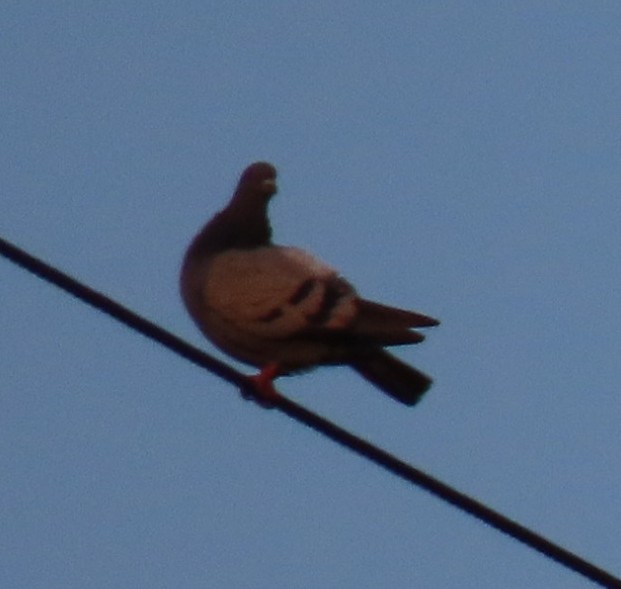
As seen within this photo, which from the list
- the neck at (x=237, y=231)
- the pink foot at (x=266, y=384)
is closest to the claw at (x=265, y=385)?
the pink foot at (x=266, y=384)

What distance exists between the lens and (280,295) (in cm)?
888

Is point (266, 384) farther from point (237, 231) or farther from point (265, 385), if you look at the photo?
point (237, 231)

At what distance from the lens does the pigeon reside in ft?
27.6

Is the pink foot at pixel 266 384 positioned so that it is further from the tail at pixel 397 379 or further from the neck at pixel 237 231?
the neck at pixel 237 231

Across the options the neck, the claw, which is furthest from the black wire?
the neck

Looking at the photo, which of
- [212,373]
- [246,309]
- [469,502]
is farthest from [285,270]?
[469,502]

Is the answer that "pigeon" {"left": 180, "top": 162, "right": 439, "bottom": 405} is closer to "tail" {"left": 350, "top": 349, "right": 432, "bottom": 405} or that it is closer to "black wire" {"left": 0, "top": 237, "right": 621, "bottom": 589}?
"tail" {"left": 350, "top": 349, "right": 432, "bottom": 405}

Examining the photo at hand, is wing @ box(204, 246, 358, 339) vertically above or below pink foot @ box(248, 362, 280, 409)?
above

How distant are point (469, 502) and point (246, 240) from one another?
4513 millimetres

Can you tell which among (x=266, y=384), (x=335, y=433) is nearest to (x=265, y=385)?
(x=266, y=384)

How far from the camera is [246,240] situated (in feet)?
32.1

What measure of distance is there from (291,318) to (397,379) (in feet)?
1.89

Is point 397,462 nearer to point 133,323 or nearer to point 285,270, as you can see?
point 133,323

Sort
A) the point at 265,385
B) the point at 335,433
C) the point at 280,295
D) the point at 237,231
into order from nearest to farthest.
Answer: the point at 335,433, the point at 265,385, the point at 280,295, the point at 237,231
